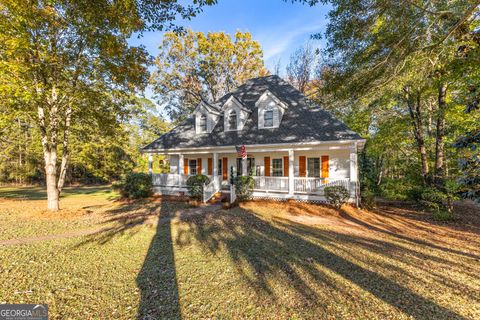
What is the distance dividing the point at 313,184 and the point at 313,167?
1668 mm

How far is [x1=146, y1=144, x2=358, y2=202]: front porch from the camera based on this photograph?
1126cm

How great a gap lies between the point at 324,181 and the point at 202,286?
977 cm

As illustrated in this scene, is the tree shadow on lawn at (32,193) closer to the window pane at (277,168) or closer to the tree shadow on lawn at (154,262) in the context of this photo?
the tree shadow on lawn at (154,262)

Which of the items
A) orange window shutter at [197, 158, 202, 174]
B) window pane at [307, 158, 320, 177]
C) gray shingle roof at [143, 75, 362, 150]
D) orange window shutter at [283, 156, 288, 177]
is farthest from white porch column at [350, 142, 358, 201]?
orange window shutter at [197, 158, 202, 174]

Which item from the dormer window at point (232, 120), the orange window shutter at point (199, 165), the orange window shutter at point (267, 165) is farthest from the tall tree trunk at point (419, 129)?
the orange window shutter at point (199, 165)

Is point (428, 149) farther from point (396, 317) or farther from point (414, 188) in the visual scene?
point (396, 317)

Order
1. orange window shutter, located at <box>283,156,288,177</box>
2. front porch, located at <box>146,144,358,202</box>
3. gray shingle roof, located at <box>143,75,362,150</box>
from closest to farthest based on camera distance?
front porch, located at <box>146,144,358,202</box>, gray shingle roof, located at <box>143,75,362,150</box>, orange window shutter, located at <box>283,156,288,177</box>

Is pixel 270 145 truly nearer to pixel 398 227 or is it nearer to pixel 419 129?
pixel 398 227

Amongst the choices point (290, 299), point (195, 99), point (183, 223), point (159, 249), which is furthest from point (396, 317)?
point (195, 99)

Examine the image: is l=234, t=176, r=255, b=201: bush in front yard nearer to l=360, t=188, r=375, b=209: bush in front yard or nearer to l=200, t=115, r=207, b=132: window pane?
l=200, t=115, r=207, b=132: window pane

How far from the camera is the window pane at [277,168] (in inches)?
542

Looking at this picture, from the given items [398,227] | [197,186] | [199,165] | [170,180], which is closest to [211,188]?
[197,186]

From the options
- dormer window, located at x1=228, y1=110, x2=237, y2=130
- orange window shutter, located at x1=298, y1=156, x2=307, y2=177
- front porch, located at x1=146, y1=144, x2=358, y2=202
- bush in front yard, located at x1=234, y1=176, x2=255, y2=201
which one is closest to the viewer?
front porch, located at x1=146, y1=144, x2=358, y2=202

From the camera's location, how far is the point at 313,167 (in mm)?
12938
